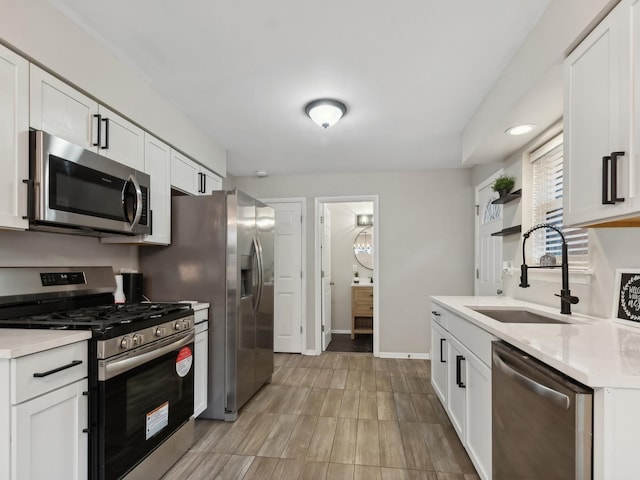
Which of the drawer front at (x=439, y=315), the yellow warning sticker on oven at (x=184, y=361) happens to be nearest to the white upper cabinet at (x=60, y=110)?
the yellow warning sticker on oven at (x=184, y=361)

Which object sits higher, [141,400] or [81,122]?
[81,122]

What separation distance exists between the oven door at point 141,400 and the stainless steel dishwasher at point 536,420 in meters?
1.67

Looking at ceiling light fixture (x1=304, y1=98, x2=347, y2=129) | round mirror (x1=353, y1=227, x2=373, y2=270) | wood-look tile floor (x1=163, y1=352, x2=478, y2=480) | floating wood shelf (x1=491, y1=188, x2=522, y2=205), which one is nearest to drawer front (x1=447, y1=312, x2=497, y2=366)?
wood-look tile floor (x1=163, y1=352, x2=478, y2=480)

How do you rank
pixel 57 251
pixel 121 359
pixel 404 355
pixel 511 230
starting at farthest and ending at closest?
1. pixel 404 355
2. pixel 511 230
3. pixel 57 251
4. pixel 121 359

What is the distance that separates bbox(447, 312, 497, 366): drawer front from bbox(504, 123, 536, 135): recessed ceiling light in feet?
4.35

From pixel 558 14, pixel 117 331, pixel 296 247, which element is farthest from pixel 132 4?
pixel 296 247

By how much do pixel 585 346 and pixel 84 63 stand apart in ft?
8.49

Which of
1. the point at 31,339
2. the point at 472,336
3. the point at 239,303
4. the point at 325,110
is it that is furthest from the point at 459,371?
the point at 31,339

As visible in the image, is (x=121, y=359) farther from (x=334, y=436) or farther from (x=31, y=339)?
(x=334, y=436)

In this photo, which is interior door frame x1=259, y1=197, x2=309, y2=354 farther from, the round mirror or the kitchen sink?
the kitchen sink

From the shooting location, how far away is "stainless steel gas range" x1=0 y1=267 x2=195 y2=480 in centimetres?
158

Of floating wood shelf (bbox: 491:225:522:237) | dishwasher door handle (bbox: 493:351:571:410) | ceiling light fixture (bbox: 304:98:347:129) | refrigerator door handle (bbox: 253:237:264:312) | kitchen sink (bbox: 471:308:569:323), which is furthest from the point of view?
refrigerator door handle (bbox: 253:237:264:312)

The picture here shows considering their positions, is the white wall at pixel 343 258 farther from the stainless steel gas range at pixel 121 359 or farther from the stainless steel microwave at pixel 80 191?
the stainless steel microwave at pixel 80 191

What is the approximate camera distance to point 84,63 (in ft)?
6.19
